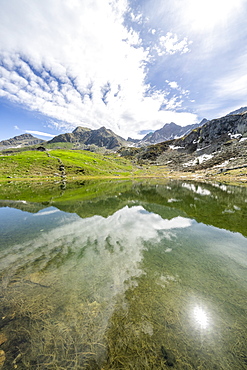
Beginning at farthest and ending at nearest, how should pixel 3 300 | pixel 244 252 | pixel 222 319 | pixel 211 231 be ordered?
pixel 211 231
pixel 244 252
pixel 3 300
pixel 222 319

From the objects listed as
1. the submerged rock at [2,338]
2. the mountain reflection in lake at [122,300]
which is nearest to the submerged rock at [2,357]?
the mountain reflection in lake at [122,300]

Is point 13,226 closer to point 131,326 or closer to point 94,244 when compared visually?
point 94,244

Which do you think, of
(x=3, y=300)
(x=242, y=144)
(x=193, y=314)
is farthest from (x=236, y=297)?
(x=242, y=144)

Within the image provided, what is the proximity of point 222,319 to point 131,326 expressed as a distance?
15.1 ft

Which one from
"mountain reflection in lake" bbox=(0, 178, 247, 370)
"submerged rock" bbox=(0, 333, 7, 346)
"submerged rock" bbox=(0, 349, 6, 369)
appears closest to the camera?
"submerged rock" bbox=(0, 349, 6, 369)

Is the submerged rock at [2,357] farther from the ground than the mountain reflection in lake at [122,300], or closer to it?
farther from the ground

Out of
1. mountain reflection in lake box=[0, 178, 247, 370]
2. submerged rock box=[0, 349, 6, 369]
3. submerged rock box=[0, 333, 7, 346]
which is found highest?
submerged rock box=[0, 333, 7, 346]

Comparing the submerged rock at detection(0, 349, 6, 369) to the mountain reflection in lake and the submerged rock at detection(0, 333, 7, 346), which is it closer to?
the mountain reflection in lake

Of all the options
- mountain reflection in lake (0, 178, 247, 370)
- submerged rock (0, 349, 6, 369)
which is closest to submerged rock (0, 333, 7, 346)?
mountain reflection in lake (0, 178, 247, 370)

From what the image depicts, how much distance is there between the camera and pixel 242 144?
161m

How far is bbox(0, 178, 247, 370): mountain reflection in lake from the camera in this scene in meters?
5.82

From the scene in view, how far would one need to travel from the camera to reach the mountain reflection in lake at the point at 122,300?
5824 mm

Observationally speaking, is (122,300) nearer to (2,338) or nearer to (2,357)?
(2,357)

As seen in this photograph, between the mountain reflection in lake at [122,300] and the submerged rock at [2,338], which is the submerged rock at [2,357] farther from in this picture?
the submerged rock at [2,338]
